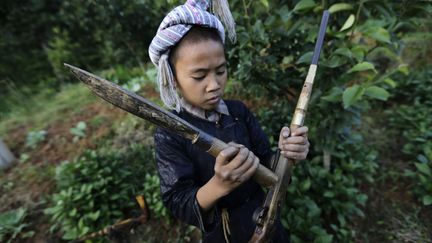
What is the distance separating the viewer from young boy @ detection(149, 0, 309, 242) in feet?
3.25

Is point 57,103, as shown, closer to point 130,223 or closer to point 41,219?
point 41,219

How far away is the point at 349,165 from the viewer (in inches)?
91.4

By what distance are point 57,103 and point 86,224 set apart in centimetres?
311

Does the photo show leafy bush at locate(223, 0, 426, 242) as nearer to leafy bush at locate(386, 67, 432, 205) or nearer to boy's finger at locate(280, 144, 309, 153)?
leafy bush at locate(386, 67, 432, 205)

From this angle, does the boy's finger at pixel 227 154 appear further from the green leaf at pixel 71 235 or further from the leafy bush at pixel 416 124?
the leafy bush at pixel 416 124

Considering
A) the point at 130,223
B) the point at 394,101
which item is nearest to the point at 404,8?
the point at 394,101

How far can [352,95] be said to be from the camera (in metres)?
1.50

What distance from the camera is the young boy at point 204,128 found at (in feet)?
3.25

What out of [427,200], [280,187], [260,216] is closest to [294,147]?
[280,187]

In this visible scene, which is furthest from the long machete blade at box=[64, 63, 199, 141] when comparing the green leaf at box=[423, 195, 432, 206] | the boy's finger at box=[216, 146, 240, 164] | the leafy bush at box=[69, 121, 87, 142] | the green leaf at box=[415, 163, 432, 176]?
the leafy bush at box=[69, 121, 87, 142]

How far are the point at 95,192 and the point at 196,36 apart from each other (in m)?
1.83

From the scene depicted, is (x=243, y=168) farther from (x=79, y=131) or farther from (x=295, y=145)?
(x=79, y=131)

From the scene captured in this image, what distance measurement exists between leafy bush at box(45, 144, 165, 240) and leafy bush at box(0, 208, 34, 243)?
8.4 inches

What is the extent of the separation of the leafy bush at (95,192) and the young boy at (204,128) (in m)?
1.21
